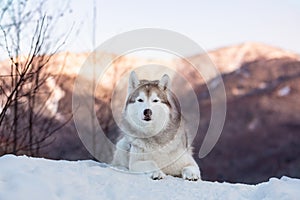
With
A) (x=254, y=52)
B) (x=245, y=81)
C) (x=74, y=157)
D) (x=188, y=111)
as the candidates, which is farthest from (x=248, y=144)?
(x=188, y=111)

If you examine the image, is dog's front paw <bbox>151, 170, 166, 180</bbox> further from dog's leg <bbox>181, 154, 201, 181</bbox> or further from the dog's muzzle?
the dog's muzzle

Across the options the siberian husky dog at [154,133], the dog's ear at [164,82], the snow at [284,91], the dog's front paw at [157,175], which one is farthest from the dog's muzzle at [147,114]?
the snow at [284,91]

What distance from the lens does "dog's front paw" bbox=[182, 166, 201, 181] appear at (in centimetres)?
354

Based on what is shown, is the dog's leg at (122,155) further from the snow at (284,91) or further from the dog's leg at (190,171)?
the snow at (284,91)

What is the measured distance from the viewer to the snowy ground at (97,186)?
103 inches

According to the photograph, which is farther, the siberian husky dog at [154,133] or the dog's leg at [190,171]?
the siberian husky dog at [154,133]

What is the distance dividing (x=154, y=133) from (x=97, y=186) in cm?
99

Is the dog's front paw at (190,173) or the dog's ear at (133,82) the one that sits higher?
the dog's ear at (133,82)

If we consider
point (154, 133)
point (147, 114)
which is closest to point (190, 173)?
point (154, 133)

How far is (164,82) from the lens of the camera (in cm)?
386

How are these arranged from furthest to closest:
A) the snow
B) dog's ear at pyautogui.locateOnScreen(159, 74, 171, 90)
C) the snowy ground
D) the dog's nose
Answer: the snow → dog's ear at pyautogui.locateOnScreen(159, 74, 171, 90) → the dog's nose → the snowy ground

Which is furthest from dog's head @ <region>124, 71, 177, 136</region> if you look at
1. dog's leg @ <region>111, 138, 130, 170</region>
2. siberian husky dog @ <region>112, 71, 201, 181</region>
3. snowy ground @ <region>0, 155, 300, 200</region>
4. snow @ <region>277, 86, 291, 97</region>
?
snow @ <region>277, 86, 291, 97</region>

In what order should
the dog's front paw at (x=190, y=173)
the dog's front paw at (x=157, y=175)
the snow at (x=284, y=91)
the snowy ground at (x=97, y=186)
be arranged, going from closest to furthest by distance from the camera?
1. the snowy ground at (x=97, y=186)
2. the dog's front paw at (x=157, y=175)
3. the dog's front paw at (x=190, y=173)
4. the snow at (x=284, y=91)

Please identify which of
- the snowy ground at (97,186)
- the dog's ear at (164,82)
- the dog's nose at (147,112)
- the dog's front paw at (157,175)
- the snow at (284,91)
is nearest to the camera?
the snowy ground at (97,186)
